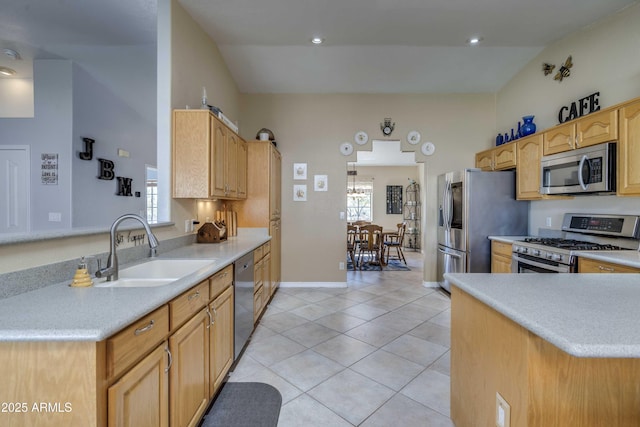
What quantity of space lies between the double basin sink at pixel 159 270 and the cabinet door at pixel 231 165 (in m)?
1.07

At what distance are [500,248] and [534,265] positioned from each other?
62cm

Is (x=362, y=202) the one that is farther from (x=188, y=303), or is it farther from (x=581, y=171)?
(x=188, y=303)

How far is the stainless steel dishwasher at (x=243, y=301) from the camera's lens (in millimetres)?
2229

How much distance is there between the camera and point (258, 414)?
1760mm

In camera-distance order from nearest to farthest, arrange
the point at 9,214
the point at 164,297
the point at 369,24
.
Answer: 1. the point at 164,297
2. the point at 369,24
3. the point at 9,214

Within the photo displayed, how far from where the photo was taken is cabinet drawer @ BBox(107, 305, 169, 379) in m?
0.93

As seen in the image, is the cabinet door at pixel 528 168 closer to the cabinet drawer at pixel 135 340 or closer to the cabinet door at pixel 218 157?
the cabinet door at pixel 218 157

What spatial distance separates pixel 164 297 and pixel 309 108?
3962 millimetres

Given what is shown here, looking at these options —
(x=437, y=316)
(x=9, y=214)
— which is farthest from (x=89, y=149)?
(x=437, y=316)

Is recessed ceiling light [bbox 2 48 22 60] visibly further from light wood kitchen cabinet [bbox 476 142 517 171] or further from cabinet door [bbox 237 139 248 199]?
light wood kitchen cabinet [bbox 476 142 517 171]

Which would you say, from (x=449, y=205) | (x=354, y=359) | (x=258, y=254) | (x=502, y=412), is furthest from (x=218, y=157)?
(x=449, y=205)

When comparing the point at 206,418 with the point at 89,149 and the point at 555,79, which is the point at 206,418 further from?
the point at 555,79

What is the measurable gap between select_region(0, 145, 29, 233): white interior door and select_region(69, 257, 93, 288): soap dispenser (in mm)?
3493

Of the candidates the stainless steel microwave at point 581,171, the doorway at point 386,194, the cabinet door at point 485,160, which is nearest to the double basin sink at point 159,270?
the stainless steel microwave at point 581,171
